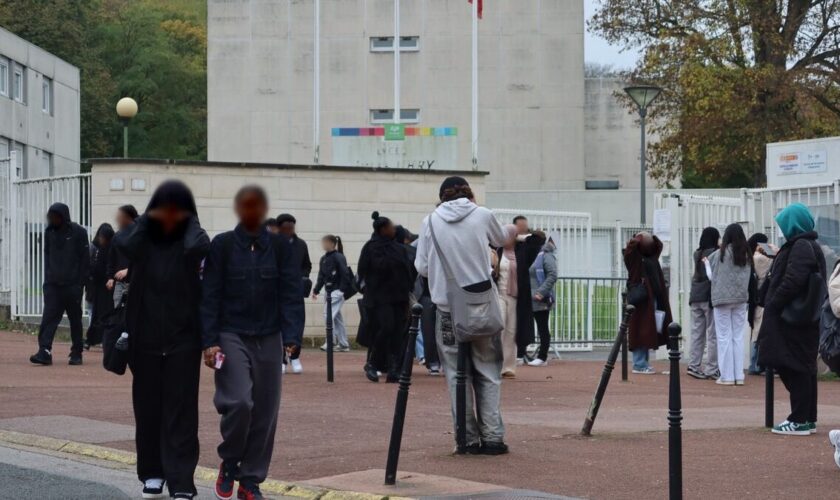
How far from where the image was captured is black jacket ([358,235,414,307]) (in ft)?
54.6

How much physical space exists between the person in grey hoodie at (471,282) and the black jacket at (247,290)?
2.05m

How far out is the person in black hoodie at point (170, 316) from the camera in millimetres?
8062

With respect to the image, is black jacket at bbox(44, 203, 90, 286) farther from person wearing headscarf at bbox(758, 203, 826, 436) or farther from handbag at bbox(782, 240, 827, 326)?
handbag at bbox(782, 240, 827, 326)

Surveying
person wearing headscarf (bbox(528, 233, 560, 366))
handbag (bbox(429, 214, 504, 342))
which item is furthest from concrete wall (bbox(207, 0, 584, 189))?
handbag (bbox(429, 214, 504, 342))

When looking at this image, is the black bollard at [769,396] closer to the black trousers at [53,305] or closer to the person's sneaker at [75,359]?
the black trousers at [53,305]

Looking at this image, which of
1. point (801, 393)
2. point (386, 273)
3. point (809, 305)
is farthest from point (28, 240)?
point (809, 305)

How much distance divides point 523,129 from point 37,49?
20.1m

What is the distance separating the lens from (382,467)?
9.71m

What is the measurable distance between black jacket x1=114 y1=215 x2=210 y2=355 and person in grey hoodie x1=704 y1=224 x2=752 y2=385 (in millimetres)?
10610

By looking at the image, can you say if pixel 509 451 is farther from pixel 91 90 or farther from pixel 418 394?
pixel 91 90

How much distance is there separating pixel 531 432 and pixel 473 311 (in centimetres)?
230

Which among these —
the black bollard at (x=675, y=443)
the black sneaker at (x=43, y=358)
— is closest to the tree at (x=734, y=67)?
the black sneaker at (x=43, y=358)

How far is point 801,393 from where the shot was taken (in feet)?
38.4

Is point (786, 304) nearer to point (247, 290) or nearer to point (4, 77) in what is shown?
point (247, 290)
